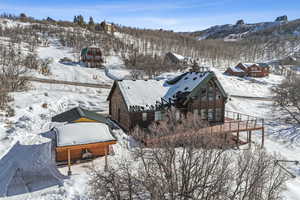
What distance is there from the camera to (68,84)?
45.9 metres

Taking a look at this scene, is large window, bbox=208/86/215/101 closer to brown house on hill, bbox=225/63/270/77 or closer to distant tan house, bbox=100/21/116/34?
brown house on hill, bbox=225/63/270/77

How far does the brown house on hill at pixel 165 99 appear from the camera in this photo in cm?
2339

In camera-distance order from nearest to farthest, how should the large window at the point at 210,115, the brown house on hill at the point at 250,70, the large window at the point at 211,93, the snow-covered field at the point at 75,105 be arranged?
1. the snow-covered field at the point at 75,105
2. the large window at the point at 211,93
3. the large window at the point at 210,115
4. the brown house on hill at the point at 250,70

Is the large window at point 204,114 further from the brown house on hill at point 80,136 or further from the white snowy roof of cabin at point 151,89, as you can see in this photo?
the brown house on hill at point 80,136

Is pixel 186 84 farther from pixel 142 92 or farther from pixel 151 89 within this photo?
pixel 142 92

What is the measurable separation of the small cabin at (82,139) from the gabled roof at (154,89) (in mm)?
6050

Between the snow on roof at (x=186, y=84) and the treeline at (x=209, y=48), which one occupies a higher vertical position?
the treeline at (x=209, y=48)

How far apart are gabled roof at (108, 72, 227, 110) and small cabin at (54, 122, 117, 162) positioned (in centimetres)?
605

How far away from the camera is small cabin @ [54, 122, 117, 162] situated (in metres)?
15.3

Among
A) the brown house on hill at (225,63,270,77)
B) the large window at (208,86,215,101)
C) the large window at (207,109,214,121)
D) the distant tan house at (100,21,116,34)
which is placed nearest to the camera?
the large window at (208,86,215,101)

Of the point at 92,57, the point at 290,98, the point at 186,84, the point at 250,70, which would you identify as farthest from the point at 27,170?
the point at 250,70

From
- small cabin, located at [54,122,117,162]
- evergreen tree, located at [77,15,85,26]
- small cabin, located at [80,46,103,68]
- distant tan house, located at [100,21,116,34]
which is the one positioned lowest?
small cabin, located at [54,122,117,162]

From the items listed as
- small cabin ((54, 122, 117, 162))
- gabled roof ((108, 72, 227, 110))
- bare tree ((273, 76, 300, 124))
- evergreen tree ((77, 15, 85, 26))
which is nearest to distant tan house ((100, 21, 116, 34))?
evergreen tree ((77, 15, 85, 26))

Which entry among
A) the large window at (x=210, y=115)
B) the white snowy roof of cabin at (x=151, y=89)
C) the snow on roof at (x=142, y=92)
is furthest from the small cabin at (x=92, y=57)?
the large window at (x=210, y=115)
